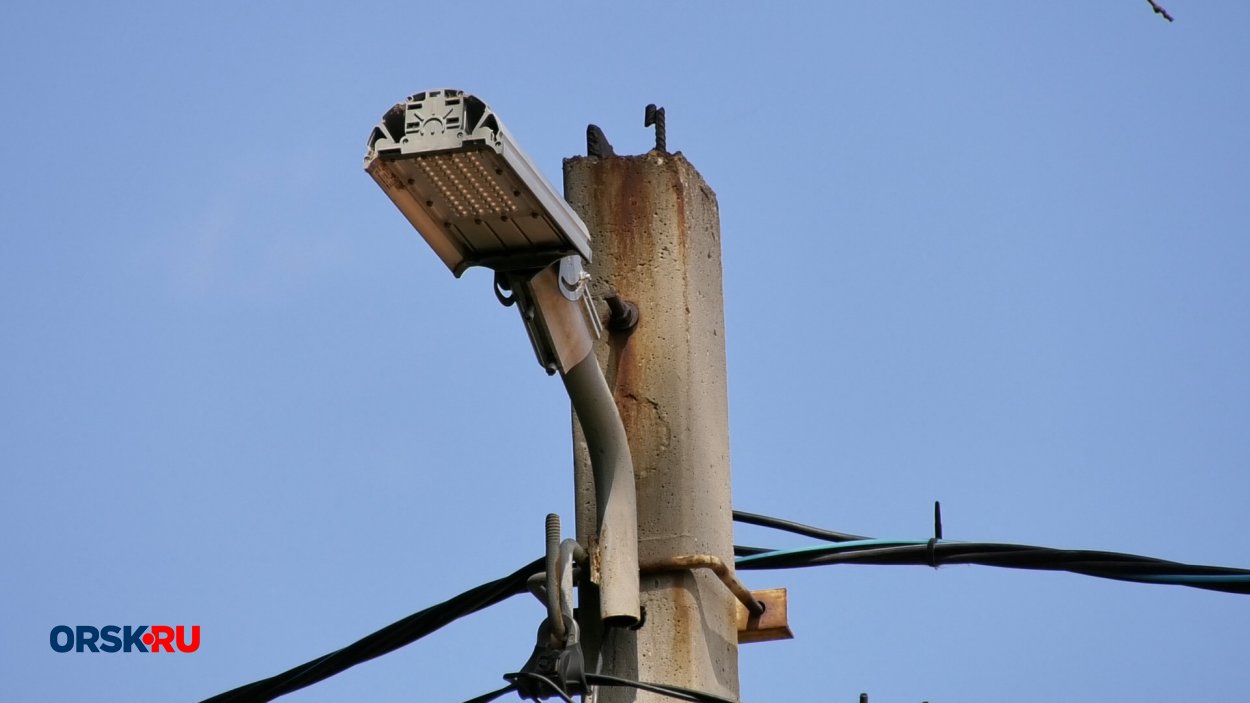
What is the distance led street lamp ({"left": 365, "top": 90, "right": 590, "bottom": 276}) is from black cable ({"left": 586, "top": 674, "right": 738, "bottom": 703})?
40.3 inches

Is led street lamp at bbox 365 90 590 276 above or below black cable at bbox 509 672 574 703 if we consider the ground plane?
above

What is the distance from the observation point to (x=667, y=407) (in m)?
5.38

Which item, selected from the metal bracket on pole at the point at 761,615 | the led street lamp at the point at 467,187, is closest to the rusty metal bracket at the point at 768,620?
the metal bracket on pole at the point at 761,615

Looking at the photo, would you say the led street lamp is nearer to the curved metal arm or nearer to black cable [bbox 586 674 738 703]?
the curved metal arm

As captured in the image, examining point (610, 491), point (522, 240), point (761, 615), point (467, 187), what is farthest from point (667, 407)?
point (467, 187)

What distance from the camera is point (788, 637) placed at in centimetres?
556

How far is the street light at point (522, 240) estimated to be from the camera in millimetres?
4098

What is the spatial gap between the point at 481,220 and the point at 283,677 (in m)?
2.02

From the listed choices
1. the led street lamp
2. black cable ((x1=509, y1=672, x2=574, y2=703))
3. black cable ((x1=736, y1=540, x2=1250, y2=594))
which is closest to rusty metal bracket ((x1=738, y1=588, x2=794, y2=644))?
black cable ((x1=736, y1=540, x2=1250, y2=594))

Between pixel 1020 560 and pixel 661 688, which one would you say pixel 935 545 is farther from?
pixel 661 688

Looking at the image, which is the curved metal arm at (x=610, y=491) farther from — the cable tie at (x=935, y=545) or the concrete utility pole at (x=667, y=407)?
the cable tie at (x=935, y=545)

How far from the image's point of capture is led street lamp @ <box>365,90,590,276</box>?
4.08m

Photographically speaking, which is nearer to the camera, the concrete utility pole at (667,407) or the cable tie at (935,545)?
the concrete utility pole at (667,407)

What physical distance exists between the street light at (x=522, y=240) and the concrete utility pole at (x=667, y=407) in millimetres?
120
